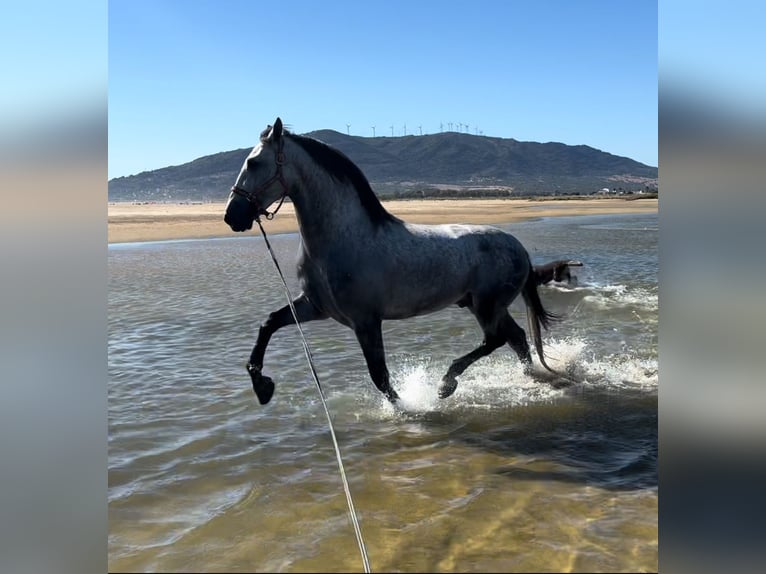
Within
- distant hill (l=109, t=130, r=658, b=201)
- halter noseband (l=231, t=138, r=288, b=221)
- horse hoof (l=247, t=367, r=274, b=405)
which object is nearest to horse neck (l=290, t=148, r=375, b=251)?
halter noseband (l=231, t=138, r=288, b=221)

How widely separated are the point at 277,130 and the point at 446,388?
2688 millimetres

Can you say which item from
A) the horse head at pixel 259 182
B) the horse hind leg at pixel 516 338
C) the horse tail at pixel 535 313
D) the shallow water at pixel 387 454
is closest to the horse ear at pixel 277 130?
the horse head at pixel 259 182

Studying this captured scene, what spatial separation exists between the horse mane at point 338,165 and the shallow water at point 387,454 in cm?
187

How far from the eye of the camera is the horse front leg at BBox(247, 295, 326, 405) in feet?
16.7

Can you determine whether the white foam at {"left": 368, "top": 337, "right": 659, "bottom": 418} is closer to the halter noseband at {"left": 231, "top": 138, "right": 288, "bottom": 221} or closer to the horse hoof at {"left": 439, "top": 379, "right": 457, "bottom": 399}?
the horse hoof at {"left": 439, "top": 379, "right": 457, "bottom": 399}

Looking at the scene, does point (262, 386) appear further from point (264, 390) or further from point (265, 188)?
point (265, 188)

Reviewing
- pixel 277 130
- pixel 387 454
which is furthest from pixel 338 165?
pixel 387 454

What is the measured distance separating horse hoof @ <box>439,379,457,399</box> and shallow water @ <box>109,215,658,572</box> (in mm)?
110

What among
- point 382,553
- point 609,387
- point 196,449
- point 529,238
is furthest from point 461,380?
point 529,238

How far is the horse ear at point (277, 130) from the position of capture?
186 inches
